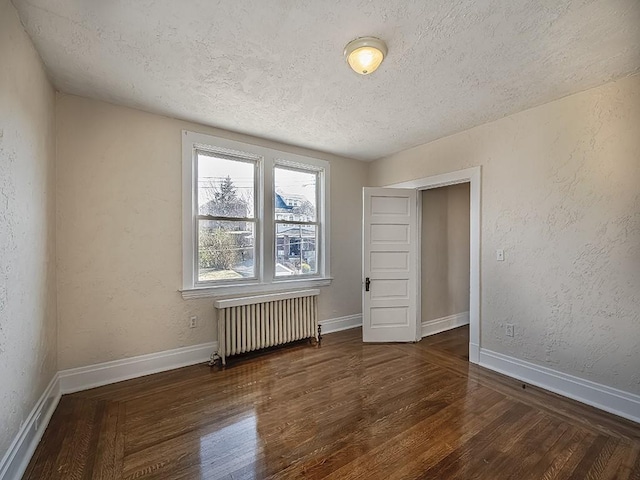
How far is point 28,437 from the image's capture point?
180 centimetres

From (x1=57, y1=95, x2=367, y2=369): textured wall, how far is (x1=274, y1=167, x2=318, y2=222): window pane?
1.00 m

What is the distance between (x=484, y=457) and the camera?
1.80 m

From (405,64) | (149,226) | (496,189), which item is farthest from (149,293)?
(496,189)

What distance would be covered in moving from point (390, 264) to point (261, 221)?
1.79m

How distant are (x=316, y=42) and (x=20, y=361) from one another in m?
2.67

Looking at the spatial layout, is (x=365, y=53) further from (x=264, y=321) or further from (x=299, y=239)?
(x=264, y=321)

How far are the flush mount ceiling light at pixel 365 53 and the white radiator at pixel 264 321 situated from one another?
8.32 feet

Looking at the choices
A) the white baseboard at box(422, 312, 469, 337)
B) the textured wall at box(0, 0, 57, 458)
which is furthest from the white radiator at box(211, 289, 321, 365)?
the white baseboard at box(422, 312, 469, 337)

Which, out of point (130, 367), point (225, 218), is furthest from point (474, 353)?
point (130, 367)

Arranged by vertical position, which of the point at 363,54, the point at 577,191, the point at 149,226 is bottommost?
the point at 149,226

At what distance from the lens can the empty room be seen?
172cm

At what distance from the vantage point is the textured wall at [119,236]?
2.57m

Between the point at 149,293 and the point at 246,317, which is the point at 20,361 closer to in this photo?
the point at 149,293

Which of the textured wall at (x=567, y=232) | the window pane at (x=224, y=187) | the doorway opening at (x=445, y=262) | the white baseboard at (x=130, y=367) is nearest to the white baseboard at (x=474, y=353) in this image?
the textured wall at (x=567, y=232)
